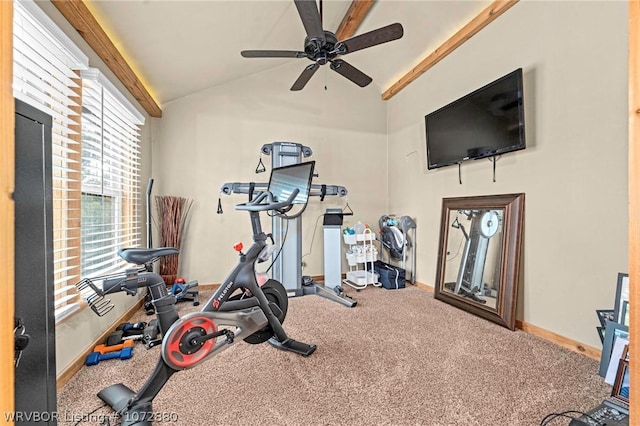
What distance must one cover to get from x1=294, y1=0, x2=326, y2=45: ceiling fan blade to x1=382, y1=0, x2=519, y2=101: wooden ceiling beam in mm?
1716

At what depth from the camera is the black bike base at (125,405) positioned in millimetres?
1345

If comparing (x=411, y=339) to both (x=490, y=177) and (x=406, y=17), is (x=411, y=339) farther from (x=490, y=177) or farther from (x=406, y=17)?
(x=406, y=17)

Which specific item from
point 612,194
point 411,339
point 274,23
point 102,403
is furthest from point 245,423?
point 274,23

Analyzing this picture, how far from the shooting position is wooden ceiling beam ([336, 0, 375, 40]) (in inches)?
122

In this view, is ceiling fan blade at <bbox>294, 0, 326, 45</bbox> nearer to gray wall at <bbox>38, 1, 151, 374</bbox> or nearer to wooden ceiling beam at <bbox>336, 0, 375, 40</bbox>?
wooden ceiling beam at <bbox>336, 0, 375, 40</bbox>

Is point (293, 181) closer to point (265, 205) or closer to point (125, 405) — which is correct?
point (265, 205)

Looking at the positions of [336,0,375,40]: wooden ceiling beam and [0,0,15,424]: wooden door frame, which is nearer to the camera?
[0,0,15,424]: wooden door frame

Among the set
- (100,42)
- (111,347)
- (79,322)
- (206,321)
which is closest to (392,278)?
(206,321)

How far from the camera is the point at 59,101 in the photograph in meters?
1.77

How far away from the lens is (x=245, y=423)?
141 cm

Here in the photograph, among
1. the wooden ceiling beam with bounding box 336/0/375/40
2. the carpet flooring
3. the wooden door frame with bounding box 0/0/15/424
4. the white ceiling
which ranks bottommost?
the carpet flooring

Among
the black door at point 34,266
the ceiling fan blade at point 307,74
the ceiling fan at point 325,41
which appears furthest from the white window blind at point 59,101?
the ceiling fan blade at point 307,74

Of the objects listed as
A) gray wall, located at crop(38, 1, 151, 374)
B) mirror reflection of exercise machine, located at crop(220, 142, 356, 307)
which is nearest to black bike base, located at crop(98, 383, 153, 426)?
gray wall, located at crop(38, 1, 151, 374)

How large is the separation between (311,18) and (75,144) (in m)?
1.82
